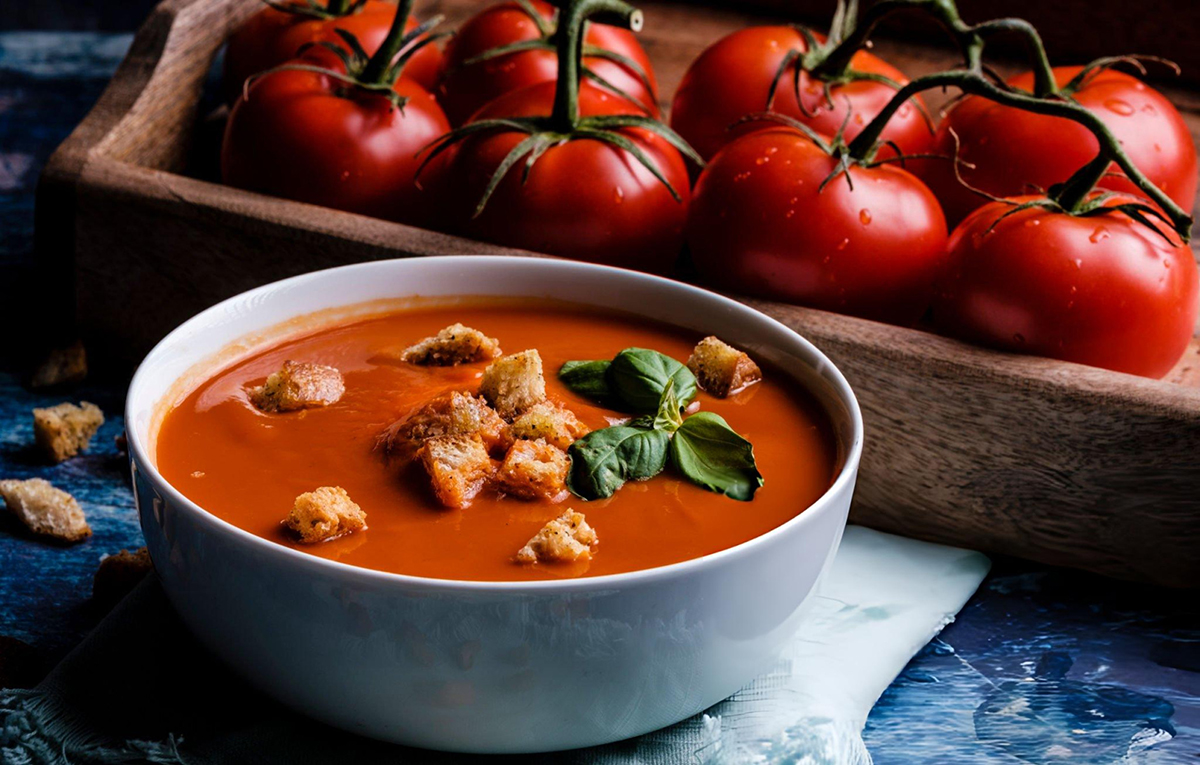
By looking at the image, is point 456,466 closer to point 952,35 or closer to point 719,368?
point 719,368

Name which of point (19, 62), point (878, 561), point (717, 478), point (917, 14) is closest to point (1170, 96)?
point (917, 14)

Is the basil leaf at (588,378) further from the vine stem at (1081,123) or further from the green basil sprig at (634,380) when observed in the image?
the vine stem at (1081,123)

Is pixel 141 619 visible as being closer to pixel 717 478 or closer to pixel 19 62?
pixel 717 478

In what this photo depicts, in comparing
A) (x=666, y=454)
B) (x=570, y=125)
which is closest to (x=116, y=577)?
(x=666, y=454)

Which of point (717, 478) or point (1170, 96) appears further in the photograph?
point (1170, 96)

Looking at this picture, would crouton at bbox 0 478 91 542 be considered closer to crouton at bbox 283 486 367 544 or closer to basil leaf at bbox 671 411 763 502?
crouton at bbox 283 486 367 544

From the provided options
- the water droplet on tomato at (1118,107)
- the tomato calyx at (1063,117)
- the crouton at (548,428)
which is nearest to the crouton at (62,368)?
the crouton at (548,428)
